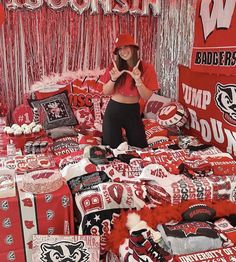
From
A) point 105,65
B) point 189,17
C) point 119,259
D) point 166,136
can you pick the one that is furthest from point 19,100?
point 119,259

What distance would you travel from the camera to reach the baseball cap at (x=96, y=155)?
7.03 ft

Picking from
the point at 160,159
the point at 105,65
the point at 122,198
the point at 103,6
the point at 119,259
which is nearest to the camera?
the point at 119,259

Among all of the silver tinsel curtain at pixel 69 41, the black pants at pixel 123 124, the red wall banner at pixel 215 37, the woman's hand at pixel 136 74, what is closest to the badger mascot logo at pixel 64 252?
the black pants at pixel 123 124

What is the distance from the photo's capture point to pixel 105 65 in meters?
4.16

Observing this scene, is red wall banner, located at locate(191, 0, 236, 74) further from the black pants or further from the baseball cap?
the baseball cap

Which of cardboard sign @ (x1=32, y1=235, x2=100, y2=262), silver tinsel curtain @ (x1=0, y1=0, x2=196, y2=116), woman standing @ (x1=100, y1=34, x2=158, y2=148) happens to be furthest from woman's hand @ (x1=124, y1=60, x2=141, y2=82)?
cardboard sign @ (x1=32, y1=235, x2=100, y2=262)

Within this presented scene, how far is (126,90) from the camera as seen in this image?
9.23 ft

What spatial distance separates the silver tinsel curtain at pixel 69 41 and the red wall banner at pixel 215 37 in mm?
506

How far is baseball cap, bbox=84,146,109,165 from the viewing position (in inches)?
84.3

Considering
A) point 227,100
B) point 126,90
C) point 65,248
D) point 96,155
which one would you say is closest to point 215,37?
point 227,100

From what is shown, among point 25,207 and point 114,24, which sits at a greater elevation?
point 114,24

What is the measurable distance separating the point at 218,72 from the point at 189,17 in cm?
82

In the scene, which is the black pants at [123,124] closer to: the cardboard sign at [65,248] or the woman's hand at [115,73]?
the woman's hand at [115,73]

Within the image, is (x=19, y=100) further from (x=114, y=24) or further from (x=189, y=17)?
(x=189, y=17)
